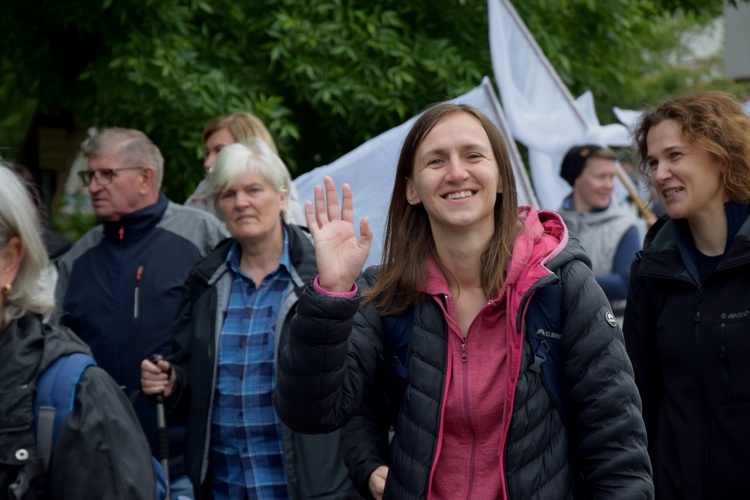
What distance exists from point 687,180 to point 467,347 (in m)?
1.39

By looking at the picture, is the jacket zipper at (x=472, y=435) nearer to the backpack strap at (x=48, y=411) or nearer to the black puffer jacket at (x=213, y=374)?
the backpack strap at (x=48, y=411)

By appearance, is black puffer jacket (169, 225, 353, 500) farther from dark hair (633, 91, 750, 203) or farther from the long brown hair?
dark hair (633, 91, 750, 203)

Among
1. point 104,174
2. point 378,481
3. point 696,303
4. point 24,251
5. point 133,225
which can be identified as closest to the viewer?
point 24,251

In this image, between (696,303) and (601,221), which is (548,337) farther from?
(601,221)

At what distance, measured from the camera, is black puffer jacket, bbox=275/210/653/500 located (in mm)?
2695

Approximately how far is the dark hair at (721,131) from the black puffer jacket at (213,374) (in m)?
1.58

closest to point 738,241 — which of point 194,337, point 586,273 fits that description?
point 586,273

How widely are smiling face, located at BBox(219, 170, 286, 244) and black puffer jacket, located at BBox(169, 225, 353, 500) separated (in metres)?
0.10

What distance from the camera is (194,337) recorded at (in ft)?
14.1

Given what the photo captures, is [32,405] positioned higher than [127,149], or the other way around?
[127,149]

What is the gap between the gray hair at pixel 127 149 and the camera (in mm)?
5547

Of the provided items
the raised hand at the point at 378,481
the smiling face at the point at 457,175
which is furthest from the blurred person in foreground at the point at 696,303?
the raised hand at the point at 378,481

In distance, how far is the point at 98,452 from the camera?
2.37 m

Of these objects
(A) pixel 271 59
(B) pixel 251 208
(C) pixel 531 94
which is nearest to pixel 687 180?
(B) pixel 251 208
